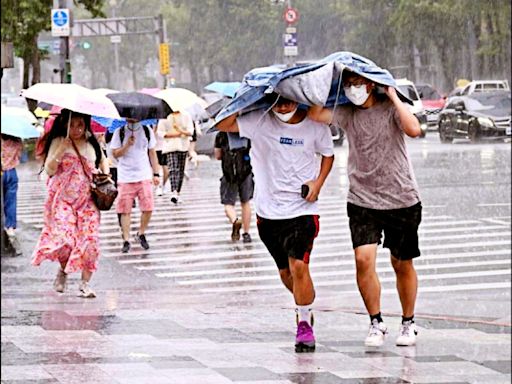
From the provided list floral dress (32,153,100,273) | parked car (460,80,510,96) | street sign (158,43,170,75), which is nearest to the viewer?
floral dress (32,153,100,273)

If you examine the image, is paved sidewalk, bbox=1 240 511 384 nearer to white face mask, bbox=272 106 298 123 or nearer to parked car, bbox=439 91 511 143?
white face mask, bbox=272 106 298 123

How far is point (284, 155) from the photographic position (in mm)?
8594

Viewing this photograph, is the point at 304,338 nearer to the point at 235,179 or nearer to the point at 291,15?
the point at 235,179

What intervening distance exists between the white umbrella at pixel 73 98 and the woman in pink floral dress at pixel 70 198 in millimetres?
256

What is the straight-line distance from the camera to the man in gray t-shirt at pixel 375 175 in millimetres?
8328

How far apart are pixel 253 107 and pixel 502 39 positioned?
31772 mm

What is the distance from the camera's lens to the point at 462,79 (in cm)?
5362

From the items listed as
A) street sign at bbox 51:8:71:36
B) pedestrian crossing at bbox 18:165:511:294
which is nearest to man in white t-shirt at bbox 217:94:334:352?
pedestrian crossing at bbox 18:165:511:294

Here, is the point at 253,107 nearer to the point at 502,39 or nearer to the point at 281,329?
the point at 281,329

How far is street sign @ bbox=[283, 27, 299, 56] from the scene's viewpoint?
1947 centimetres

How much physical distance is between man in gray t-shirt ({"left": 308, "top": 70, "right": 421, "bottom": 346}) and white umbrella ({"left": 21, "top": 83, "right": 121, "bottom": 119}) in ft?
8.83

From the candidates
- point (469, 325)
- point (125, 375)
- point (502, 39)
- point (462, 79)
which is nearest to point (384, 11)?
point (469, 325)

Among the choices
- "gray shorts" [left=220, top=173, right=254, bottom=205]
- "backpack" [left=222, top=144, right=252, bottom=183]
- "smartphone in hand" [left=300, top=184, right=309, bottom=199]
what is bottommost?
"gray shorts" [left=220, top=173, right=254, bottom=205]

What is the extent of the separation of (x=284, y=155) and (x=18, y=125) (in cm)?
338
